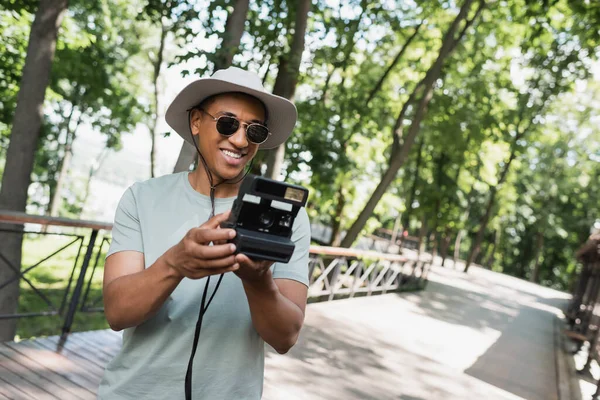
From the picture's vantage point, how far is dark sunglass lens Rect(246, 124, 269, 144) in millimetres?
1609

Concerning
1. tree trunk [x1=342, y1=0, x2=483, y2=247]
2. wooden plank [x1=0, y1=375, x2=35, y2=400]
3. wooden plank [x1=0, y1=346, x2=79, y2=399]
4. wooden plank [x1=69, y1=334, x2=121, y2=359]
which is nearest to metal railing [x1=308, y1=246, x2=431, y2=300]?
tree trunk [x1=342, y1=0, x2=483, y2=247]

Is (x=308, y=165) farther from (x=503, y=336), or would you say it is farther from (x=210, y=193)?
(x=210, y=193)

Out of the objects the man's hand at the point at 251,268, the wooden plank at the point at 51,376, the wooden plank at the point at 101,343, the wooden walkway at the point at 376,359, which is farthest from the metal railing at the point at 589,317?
the man's hand at the point at 251,268

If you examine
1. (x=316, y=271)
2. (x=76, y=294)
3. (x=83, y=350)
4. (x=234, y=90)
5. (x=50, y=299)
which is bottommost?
(x=50, y=299)

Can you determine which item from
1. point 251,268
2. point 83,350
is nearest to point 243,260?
point 251,268

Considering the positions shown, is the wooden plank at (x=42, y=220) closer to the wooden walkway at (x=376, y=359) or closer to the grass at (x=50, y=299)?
the wooden walkway at (x=376, y=359)

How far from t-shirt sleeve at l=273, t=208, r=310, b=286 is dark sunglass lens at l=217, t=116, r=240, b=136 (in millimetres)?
328

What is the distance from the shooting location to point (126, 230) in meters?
1.53

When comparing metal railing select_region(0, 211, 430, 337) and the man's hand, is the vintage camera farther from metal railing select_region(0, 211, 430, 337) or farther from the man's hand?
metal railing select_region(0, 211, 430, 337)

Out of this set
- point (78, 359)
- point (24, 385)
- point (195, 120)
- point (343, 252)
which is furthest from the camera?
point (343, 252)

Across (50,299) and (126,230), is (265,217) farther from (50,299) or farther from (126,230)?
(50,299)

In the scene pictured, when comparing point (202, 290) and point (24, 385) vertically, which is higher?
point (202, 290)

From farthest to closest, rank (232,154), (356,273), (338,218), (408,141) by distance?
1. (338,218)
2. (408,141)
3. (356,273)
4. (232,154)

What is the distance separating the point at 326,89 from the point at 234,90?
10.5 m
